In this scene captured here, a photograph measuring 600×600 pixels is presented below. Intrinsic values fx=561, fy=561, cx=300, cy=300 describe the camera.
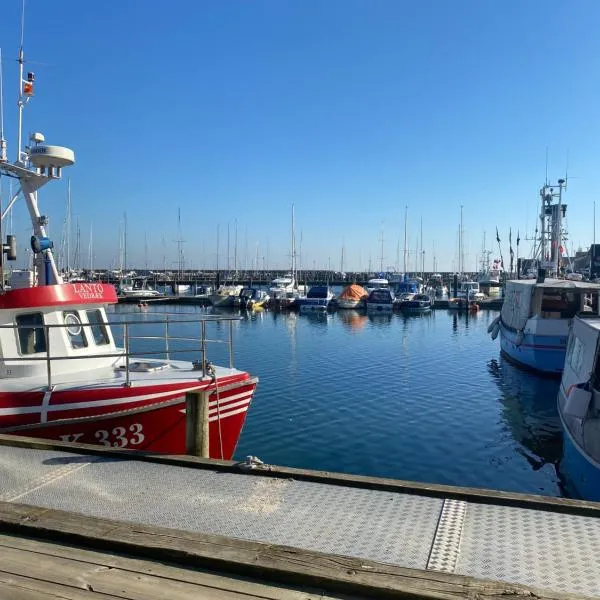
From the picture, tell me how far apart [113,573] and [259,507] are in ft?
5.77

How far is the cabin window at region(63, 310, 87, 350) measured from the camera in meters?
11.4

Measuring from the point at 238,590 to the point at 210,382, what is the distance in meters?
6.58

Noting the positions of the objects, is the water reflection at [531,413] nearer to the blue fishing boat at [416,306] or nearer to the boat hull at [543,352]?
the boat hull at [543,352]

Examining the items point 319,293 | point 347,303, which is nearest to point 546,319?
point 347,303

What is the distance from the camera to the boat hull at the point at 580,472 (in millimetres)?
10617

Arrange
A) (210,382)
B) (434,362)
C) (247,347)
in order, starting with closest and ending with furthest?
(210,382) → (434,362) → (247,347)

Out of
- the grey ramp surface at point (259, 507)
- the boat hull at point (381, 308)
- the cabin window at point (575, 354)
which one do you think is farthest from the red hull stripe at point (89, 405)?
the boat hull at point (381, 308)

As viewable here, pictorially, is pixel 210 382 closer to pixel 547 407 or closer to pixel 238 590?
pixel 238 590

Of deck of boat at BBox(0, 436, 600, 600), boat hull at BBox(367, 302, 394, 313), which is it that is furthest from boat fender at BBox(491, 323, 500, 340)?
deck of boat at BBox(0, 436, 600, 600)

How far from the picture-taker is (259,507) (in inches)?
223

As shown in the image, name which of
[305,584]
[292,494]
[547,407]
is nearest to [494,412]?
[547,407]

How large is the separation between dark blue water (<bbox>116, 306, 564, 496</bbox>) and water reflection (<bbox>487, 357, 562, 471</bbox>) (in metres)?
0.04

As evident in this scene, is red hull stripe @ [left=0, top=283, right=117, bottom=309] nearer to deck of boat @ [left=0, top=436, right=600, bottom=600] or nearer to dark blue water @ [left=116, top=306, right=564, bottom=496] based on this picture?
deck of boat @ [left=0, top=436, right=600, bottom=600]

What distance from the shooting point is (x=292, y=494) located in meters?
5.98
